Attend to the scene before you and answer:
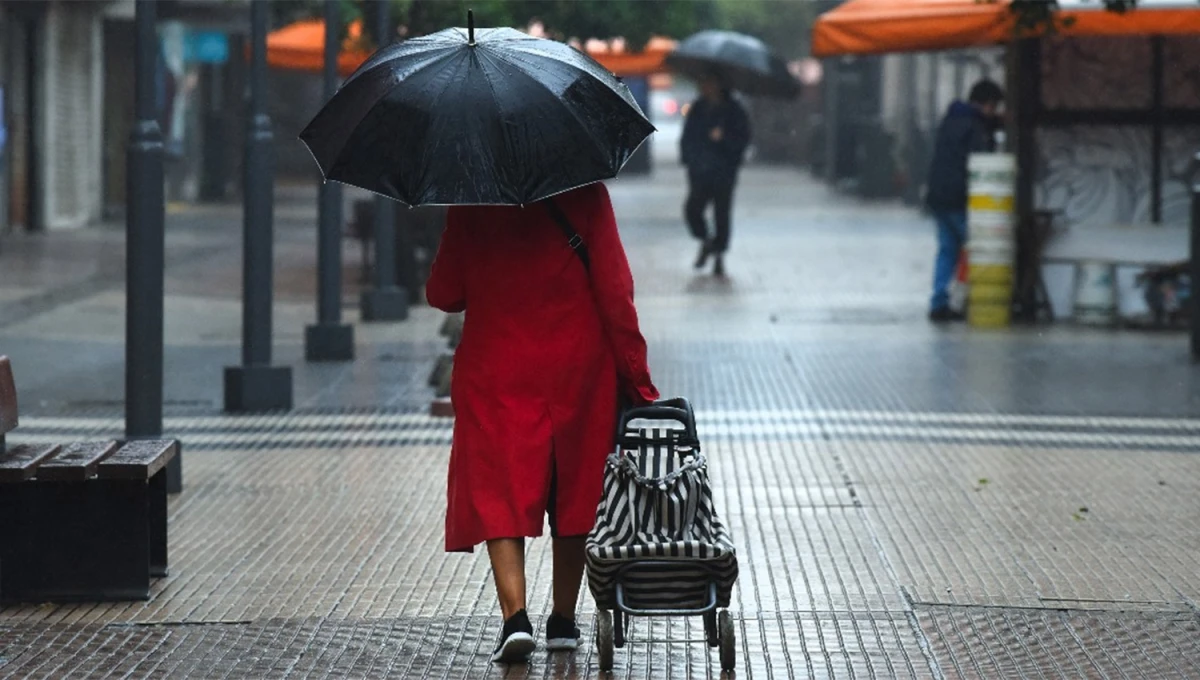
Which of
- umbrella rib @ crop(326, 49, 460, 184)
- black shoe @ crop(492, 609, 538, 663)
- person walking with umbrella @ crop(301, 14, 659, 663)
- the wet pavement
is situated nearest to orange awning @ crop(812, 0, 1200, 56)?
the wet pavement

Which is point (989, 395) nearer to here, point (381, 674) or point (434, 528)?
point (434, 528)

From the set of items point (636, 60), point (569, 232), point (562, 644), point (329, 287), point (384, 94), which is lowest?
point (562, 644)

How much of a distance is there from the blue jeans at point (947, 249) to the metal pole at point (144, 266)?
8.61m

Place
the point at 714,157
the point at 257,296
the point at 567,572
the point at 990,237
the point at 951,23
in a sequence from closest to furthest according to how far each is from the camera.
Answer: the point at 567,572 < the point at 257,296 < the point at 951,23 < the point at 990,237 < the point at 714,157

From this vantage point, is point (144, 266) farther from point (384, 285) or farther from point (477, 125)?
point (384, 285)

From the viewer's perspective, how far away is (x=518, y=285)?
223 inches

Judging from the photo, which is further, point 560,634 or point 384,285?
point 384,285

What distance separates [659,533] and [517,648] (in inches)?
21.8

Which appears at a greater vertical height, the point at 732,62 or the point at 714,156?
the point at 732,62

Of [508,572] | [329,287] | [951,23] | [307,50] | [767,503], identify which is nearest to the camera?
[508,572]

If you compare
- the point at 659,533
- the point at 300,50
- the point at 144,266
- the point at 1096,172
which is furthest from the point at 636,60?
the point at 659,533

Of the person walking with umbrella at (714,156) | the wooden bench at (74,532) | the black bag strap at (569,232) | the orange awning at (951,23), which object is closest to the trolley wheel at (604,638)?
the black bag strap at (569,232)

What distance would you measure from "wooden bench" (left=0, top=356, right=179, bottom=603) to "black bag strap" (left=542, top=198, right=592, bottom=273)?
169 cm

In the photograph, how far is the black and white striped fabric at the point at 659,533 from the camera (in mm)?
5426
